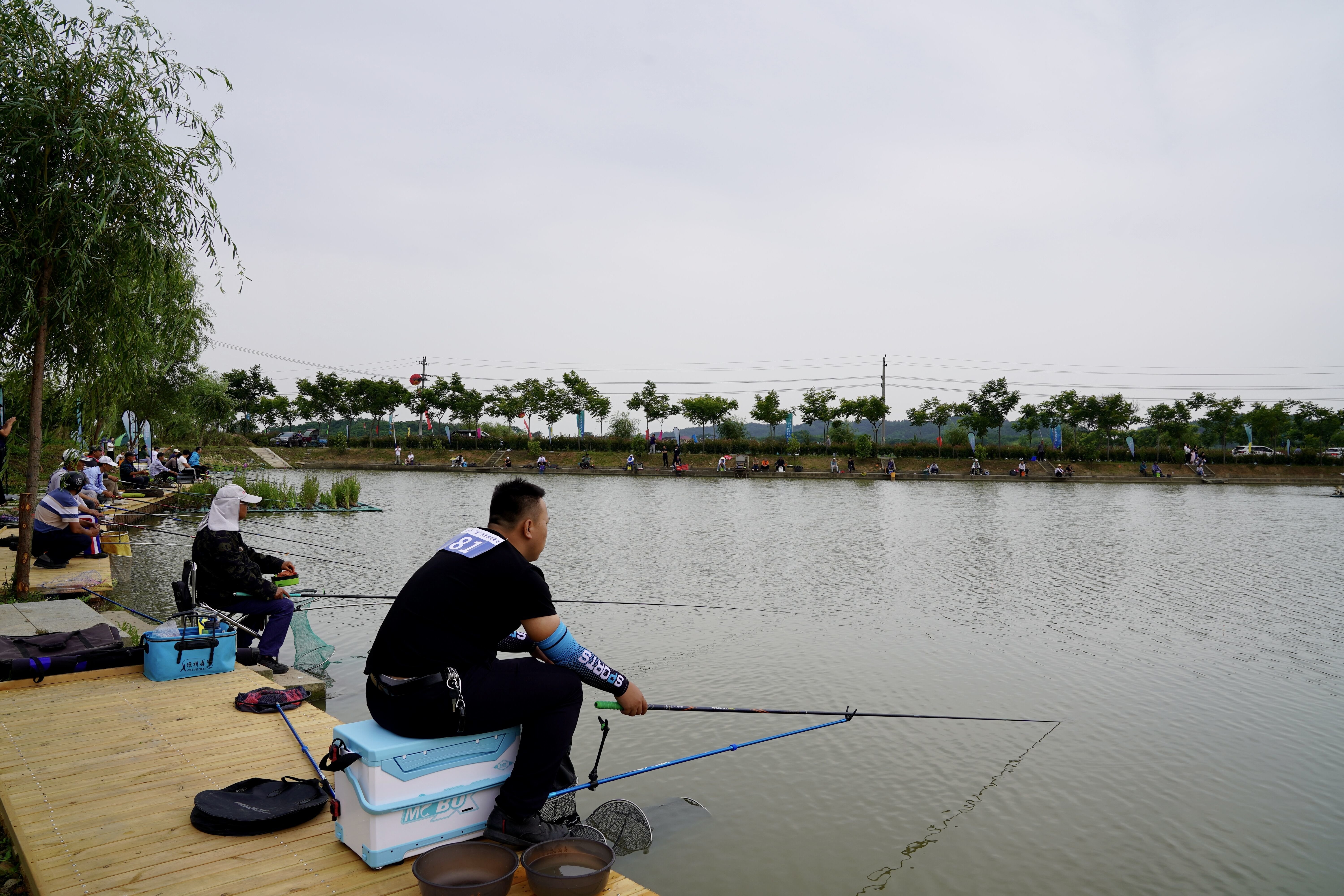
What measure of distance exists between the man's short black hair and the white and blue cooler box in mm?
875

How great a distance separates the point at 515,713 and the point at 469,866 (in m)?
0.57

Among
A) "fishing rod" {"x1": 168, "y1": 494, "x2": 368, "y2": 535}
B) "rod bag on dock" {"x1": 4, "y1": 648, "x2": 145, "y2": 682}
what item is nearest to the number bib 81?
"rod bag on dock" {"x1": 4, "y1": 648, "x2": 145, "y2": 682}

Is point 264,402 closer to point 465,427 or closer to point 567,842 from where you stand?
point 465,427

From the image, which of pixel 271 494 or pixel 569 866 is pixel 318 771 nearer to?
pixel 569 866

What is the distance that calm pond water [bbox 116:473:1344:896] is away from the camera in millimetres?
4719

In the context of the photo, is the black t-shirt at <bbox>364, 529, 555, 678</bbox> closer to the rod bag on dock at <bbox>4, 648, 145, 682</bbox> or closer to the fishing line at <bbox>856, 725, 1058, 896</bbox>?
the fishing line at <bbox>856, 725, 1058, 896</bbox>

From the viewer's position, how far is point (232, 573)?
637cm

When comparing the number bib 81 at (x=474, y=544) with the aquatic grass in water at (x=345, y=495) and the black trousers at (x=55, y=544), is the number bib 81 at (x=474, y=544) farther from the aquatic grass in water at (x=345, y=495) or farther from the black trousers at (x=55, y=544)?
the aquatic grass in water at (x=345, y=495)

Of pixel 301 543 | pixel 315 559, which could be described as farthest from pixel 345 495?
pixel 315 559

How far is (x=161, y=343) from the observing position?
1288 centimetres

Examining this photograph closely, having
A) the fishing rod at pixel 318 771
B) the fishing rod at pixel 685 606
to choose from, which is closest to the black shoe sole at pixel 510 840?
the fishing rod at pixel 318 771

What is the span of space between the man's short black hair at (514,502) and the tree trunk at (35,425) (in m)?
7.19

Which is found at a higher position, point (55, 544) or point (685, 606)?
point (55, 544)

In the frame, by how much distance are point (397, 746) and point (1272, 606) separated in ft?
42.8
